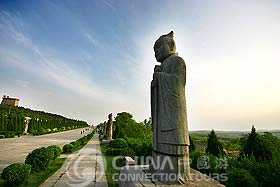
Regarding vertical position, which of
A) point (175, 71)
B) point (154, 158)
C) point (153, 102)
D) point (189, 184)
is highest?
point (175, 71)

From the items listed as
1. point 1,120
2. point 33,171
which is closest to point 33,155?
→ point 33,171

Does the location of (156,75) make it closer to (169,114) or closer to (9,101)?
(169,114)

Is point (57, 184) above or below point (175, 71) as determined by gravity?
below

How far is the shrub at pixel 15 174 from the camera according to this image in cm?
645

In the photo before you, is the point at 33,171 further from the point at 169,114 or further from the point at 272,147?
the point at 272,147

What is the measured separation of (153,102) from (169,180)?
178 cm

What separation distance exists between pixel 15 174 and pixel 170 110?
5302mm

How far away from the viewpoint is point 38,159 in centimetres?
874

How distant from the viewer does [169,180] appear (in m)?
4.24

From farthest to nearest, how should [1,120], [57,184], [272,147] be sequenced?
[1,120]
[272,147]
[57,184]

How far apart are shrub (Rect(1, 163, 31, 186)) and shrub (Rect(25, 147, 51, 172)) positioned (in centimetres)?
179

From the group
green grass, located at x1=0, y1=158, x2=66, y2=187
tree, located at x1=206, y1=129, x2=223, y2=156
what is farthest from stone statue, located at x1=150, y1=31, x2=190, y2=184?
tree, located at x1=206, y1=129, x2=223, y2=156

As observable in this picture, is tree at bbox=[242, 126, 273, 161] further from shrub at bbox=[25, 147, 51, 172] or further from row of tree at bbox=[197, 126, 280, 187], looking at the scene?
shrub at bbox=[25, 147, 51, 172]

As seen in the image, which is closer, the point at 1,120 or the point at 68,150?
the point at 68,150
